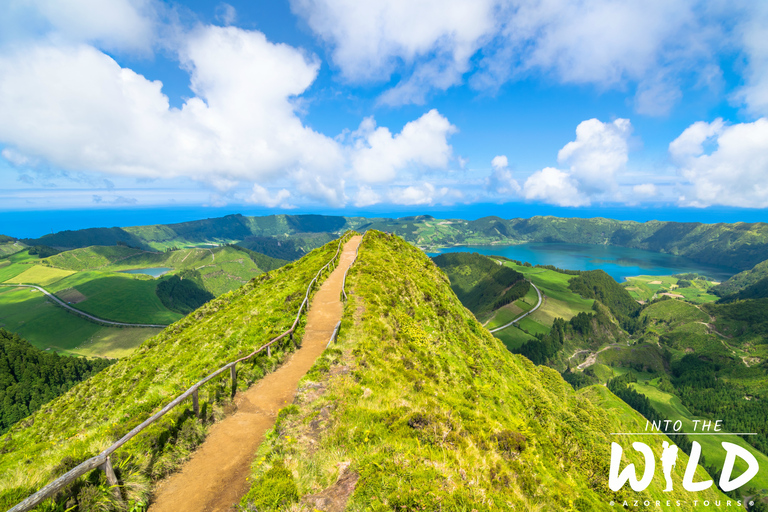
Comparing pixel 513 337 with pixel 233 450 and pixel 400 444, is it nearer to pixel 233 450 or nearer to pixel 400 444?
pixel 400 444

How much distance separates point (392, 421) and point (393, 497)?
12.3ft

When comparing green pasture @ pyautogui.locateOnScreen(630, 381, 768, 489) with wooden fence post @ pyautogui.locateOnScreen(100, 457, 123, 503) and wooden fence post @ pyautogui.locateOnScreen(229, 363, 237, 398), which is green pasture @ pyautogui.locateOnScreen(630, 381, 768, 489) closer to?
wooden fence post @ pyautogui.locateOnScreen(229, 363, 237, 398)

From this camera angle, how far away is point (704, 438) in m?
→ 161

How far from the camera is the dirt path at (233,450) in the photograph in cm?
952

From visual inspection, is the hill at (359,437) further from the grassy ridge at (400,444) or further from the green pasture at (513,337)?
the green pasture at (513,337)

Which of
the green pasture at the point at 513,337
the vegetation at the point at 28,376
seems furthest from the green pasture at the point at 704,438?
the vegetation at the point at 28,376

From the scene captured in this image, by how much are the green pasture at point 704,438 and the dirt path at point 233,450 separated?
231 m

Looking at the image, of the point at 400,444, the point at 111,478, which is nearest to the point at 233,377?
the point at 111,478

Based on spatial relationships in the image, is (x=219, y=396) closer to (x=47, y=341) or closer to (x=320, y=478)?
(x=320, y=478)

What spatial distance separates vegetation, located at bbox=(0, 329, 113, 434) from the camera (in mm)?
105062

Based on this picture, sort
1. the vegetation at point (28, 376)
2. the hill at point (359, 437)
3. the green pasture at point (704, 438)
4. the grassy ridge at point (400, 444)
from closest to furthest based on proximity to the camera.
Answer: the hill at point (359, 437) < the grassy ridge at point (400, 444) < the vegetation at point (28, 376) < the green pasture at point (704, 438)

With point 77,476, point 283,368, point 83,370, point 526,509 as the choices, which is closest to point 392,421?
Result: point 526,509

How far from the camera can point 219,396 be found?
14625 millimetres

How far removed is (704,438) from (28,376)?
13514 inches
